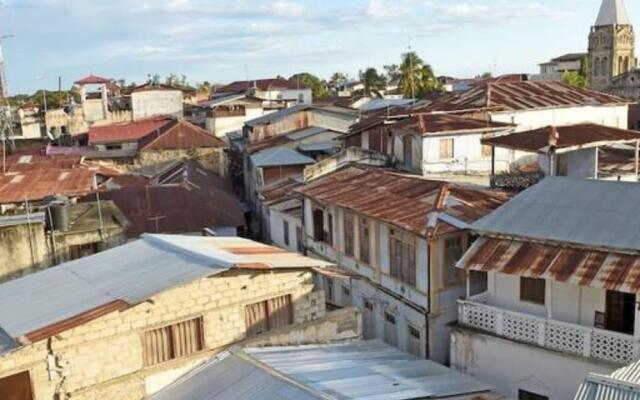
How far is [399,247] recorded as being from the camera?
1991 cm

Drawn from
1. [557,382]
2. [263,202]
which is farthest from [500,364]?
[263,202]

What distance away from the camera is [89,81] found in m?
71.4

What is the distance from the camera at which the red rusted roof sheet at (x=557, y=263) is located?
46.9 feet

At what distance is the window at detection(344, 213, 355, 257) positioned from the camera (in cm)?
2273

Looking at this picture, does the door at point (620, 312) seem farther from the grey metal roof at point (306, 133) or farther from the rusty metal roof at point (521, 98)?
the grey metal roof at point (306, 133)

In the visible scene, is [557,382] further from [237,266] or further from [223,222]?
[223,222]

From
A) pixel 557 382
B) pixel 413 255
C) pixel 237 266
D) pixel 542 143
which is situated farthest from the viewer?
pixel 542 143

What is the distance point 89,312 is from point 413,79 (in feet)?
206

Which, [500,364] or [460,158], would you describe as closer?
[500,364]

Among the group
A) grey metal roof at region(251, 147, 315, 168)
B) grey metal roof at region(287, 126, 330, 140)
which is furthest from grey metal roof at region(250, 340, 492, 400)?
grey metal roof at region(287, 126, 330, 140)

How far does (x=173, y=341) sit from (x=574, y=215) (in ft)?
33.5

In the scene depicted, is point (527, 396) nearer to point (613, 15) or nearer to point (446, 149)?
point (446, 149)

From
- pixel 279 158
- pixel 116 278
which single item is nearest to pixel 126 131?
pixel 279 158

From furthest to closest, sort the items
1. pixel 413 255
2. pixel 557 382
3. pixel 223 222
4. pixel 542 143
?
pixel 223 222 → pixel 542 143 → pixel 413 255 → pixel 557 382
